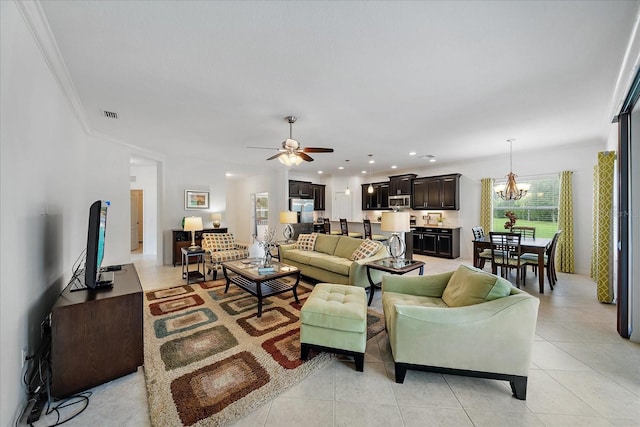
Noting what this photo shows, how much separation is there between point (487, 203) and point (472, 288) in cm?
539

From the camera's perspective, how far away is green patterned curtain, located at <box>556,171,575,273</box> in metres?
5.21

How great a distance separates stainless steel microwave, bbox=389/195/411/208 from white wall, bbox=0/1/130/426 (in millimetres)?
7589

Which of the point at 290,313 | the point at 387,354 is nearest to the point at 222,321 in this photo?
the point at 290,313

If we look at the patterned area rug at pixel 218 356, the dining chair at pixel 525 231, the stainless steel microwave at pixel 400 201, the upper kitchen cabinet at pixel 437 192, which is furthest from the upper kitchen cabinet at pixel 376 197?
the patterned area rug at pixel 218 356

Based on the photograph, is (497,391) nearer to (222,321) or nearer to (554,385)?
(554,385)

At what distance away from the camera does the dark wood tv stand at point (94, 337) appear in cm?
174

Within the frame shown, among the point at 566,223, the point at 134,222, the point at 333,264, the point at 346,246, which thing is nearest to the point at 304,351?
the point at 333,264

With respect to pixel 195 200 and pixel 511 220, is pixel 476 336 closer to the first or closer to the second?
pixel 511 220

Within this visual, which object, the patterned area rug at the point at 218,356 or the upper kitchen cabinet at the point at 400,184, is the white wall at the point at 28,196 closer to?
the patterned area rug at the point at 218,356

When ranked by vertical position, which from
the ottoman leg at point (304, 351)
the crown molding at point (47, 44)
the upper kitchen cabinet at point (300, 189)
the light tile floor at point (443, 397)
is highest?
the crown molding at point (47, 44)

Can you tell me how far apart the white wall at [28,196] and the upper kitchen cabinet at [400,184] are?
296 inches

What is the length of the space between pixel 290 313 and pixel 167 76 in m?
2.94

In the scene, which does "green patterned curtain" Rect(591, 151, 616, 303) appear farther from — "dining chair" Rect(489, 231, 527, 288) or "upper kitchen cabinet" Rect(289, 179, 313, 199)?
"upper kitchen cabinet" Rect(289, 179, 313, 199)

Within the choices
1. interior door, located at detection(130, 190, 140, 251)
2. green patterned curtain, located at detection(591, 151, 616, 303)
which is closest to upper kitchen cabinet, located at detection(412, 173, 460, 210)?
green patterned curtain, located at detection(591, 151, 616, 303)
